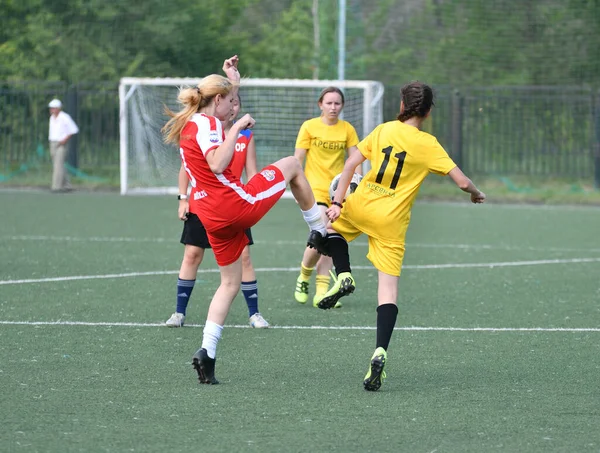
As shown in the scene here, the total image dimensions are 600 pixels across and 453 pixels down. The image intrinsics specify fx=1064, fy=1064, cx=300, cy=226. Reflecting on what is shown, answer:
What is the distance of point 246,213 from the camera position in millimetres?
5973

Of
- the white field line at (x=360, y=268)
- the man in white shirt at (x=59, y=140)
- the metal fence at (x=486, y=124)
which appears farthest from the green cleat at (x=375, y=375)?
the metal fence at (x=486, y=124)

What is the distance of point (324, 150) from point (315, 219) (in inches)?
131

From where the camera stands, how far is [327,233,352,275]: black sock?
21.7 ft

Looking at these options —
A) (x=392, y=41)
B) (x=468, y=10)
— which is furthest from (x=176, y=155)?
(x=468, y=10)

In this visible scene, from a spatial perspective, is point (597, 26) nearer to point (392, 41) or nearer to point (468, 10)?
point (468, 10)

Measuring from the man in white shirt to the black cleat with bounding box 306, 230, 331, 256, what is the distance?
17.3 m

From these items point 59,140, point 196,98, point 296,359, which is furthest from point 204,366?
point 59,140

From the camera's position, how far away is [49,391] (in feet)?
19.3

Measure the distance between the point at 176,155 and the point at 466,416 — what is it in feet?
58.2

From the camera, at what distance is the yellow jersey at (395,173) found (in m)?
6.24

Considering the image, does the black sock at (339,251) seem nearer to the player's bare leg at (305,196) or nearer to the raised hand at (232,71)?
the player's bare leg at (305,196)

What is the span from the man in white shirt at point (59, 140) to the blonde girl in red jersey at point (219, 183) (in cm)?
1741

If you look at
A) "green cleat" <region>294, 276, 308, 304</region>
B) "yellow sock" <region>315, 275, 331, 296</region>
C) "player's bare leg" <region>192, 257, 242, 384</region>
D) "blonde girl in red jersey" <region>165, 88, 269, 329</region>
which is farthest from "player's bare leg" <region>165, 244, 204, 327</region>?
"player's bare leg" <region>192, 257, 242, 384</region>

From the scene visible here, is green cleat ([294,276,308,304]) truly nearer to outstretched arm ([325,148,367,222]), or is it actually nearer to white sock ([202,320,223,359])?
outstretched arm ([325,148,367,222])
